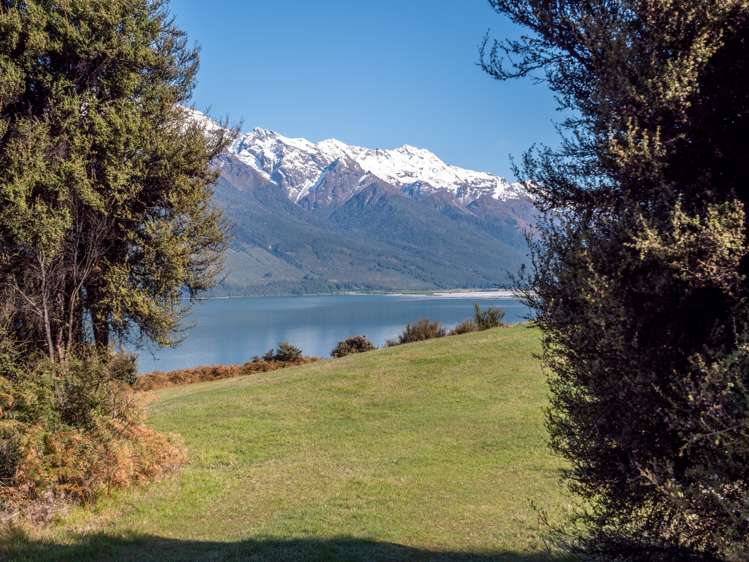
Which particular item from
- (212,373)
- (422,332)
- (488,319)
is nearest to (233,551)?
(212,373)

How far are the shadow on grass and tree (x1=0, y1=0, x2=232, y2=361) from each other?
5.90 meters

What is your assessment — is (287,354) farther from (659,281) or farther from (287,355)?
(659,281)

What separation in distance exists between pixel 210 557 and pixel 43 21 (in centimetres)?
1281

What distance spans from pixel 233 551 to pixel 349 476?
17.6 ft

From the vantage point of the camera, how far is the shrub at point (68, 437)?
1189cm

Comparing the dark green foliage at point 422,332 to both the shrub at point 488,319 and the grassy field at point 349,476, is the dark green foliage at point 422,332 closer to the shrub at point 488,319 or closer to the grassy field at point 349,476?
the shrub at point 488,319

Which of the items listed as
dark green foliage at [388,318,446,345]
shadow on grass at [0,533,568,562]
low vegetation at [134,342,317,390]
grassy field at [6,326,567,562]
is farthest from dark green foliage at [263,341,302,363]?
shadow on grass at [0,533,568,562]

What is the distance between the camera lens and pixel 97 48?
15695 mm

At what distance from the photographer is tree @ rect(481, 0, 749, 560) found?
17.2 feet

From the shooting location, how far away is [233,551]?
31.7 ft

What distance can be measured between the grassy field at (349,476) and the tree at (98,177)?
444 centimetres

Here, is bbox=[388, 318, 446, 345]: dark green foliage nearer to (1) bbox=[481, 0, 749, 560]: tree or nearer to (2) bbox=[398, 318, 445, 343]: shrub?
(2) bbox=[398, 318, 445, 343]: shrub

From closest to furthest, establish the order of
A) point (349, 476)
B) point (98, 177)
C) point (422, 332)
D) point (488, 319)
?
point (349, 476), point (98, 177), point (488, 319), point (422, 332)

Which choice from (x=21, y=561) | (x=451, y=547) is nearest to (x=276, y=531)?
(x=451, y=547)
